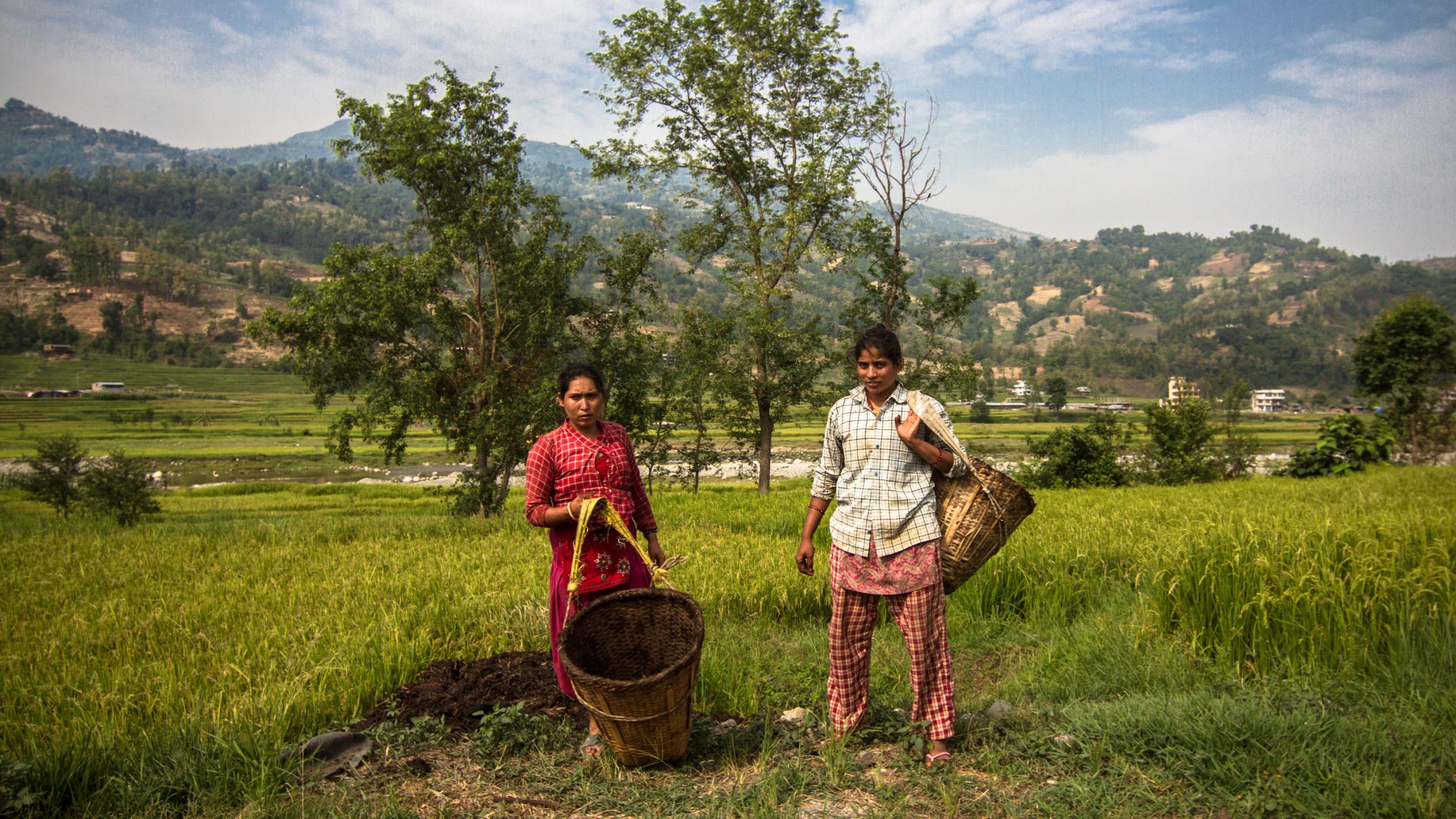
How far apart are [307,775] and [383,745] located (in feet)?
1.38

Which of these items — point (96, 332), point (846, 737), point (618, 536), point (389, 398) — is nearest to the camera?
point (846, 737)

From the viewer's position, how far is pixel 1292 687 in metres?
3.78

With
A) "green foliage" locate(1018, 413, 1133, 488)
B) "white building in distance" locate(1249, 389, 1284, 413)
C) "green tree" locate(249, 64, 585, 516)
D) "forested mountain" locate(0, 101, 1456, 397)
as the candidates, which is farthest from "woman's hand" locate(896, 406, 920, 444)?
"white building in distance" locate(1249, 389, 1284, 413)

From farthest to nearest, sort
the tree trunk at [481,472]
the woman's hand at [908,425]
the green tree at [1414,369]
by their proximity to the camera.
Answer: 1. the green tree at [1414,369]
2. the tree trunk at [481,472]
3. the woman's hand at [908,425]

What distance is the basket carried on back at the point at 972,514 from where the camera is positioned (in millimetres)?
3484

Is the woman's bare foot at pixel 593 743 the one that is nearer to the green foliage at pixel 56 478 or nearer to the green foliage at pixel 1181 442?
the green foliage at pixel 1181 442

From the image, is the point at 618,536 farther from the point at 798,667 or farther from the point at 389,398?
the point at 389,398

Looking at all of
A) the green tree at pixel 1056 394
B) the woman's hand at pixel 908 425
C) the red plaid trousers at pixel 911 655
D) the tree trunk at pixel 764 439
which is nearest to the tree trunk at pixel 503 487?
the tree trunk at pixel 764 439

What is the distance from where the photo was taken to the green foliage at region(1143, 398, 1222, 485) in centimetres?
2216

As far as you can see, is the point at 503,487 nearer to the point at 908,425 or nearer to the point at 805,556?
the point at 805,556

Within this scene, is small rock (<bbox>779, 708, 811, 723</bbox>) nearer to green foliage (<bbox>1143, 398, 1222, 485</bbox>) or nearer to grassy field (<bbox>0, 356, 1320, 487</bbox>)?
grassy field (<bbox>0, 356, 1320, 487</bbox>)

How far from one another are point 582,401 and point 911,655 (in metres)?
1.88

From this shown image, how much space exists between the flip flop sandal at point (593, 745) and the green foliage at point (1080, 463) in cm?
Result: 1775

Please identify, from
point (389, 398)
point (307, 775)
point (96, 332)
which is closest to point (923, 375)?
point (389, 398)
